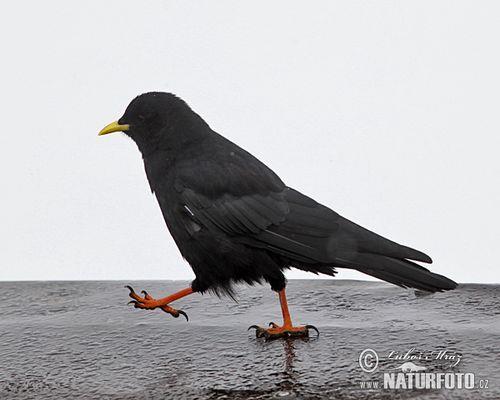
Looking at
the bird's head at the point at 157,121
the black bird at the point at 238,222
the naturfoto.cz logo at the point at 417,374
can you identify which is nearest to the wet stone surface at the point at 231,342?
the naturfoto.cz logo at the point at 417,374

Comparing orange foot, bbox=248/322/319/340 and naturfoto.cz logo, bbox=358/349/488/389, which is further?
orange foot, bbox=248/322/319/340

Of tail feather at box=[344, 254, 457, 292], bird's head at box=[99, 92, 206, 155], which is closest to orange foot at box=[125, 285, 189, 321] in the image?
bird's head at box=[99, 92, 206, 155]

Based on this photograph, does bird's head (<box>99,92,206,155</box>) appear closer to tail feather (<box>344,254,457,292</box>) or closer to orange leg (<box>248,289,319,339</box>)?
orange leg (<box>248,289,319,339</box>)

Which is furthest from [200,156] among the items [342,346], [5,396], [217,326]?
[5,396]

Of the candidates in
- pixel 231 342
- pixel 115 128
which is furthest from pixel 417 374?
pixel 115 128

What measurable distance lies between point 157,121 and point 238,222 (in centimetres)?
77

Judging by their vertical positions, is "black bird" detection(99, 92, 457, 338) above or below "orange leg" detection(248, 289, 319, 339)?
above

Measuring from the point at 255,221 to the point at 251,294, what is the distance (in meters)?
1.28

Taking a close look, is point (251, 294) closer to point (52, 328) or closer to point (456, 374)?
point (52, 328)

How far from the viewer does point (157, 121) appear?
4266 millimetres

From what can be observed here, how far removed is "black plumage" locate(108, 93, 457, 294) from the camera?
3.83 m

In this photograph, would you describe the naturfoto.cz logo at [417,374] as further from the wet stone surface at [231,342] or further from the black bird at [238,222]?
the black bird at [238,222]

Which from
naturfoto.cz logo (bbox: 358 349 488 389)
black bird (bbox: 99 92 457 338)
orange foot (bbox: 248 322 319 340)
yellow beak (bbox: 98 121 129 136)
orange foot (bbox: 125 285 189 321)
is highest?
yellow beak (bbox: 98 121 129 136)

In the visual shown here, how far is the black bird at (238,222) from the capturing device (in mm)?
3834
